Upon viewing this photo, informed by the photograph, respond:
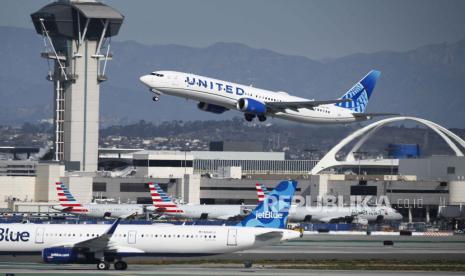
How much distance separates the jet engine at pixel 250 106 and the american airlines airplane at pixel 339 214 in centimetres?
5622

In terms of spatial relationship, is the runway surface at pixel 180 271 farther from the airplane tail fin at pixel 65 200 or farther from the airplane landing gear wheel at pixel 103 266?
the airplane tail fin at pixel 65 200

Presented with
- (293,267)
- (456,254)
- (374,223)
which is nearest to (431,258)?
(456,254)

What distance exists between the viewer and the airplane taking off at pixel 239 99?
119 metres

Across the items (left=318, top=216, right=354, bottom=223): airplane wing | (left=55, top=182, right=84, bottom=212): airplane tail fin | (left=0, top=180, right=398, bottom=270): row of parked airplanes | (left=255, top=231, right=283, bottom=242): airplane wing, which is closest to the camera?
(left=0, top=180, right=398, bottom=270): row of parked airplanes

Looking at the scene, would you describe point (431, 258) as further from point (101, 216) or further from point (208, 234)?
point (101, 216)

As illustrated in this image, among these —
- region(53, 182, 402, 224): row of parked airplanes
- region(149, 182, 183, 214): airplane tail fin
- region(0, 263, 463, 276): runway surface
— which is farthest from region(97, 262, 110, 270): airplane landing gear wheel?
region(149, 182, 183, 214): airplane tail fin

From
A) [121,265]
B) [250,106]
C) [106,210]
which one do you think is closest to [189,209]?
[106,210]

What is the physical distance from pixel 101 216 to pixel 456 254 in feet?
242

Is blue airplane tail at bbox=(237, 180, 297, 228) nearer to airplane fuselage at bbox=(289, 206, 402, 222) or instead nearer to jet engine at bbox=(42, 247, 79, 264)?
jet engine at bbox=(42, 247, 79, 264)

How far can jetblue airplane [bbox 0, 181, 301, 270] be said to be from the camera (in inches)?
3558

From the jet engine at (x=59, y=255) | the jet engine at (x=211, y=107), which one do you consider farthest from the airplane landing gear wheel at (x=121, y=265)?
the jet engine at (x=211, y=107)

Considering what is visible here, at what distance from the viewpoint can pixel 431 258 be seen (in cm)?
10800

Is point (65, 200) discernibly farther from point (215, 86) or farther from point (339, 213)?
point (215, 86)

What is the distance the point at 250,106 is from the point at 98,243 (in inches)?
1395
